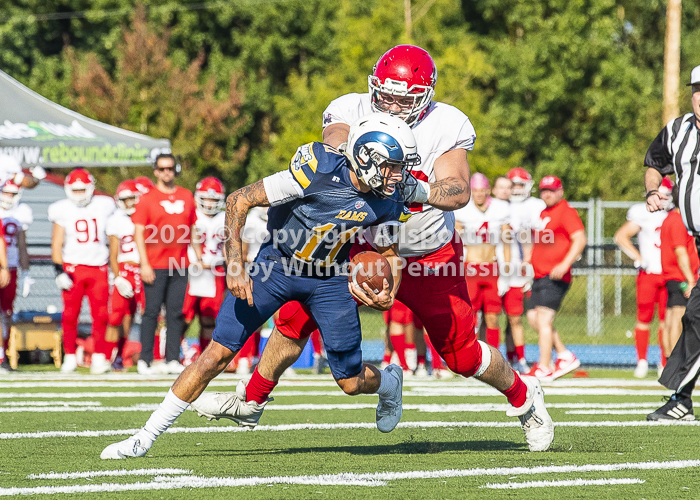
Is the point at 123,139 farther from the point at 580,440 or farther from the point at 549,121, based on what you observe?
the point at 549,121

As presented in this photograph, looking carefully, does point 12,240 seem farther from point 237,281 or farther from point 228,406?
point 237,281

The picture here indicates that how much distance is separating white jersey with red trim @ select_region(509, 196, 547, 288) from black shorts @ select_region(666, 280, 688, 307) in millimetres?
1403

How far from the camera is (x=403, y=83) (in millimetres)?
4629

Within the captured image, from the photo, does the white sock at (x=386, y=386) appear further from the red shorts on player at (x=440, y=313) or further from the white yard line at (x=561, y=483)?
the white yard line at (x=561, y=483)

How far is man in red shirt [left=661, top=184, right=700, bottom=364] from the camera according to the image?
376 inches

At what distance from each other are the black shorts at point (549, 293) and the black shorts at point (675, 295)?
41.2 inches

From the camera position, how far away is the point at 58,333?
1069 cm

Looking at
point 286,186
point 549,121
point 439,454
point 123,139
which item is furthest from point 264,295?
point 549,121

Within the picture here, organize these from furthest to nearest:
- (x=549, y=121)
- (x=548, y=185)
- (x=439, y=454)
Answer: (x=549, y=121) < (x=548, y=185) < (x=439, y=454)

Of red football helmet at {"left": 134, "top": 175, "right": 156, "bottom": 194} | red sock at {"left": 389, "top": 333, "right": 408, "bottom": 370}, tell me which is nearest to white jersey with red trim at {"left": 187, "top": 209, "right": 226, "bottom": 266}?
red football helmet at {"left": 134, "top": 175, "right": 156, "bottom": 194}

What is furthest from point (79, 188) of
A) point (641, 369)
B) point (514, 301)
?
point (641, 369)

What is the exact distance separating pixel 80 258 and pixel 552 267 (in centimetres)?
467

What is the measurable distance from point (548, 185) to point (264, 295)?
574 cm

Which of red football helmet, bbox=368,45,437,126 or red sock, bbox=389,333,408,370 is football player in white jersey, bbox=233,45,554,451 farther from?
red sock, bbox=389,333,408,370
